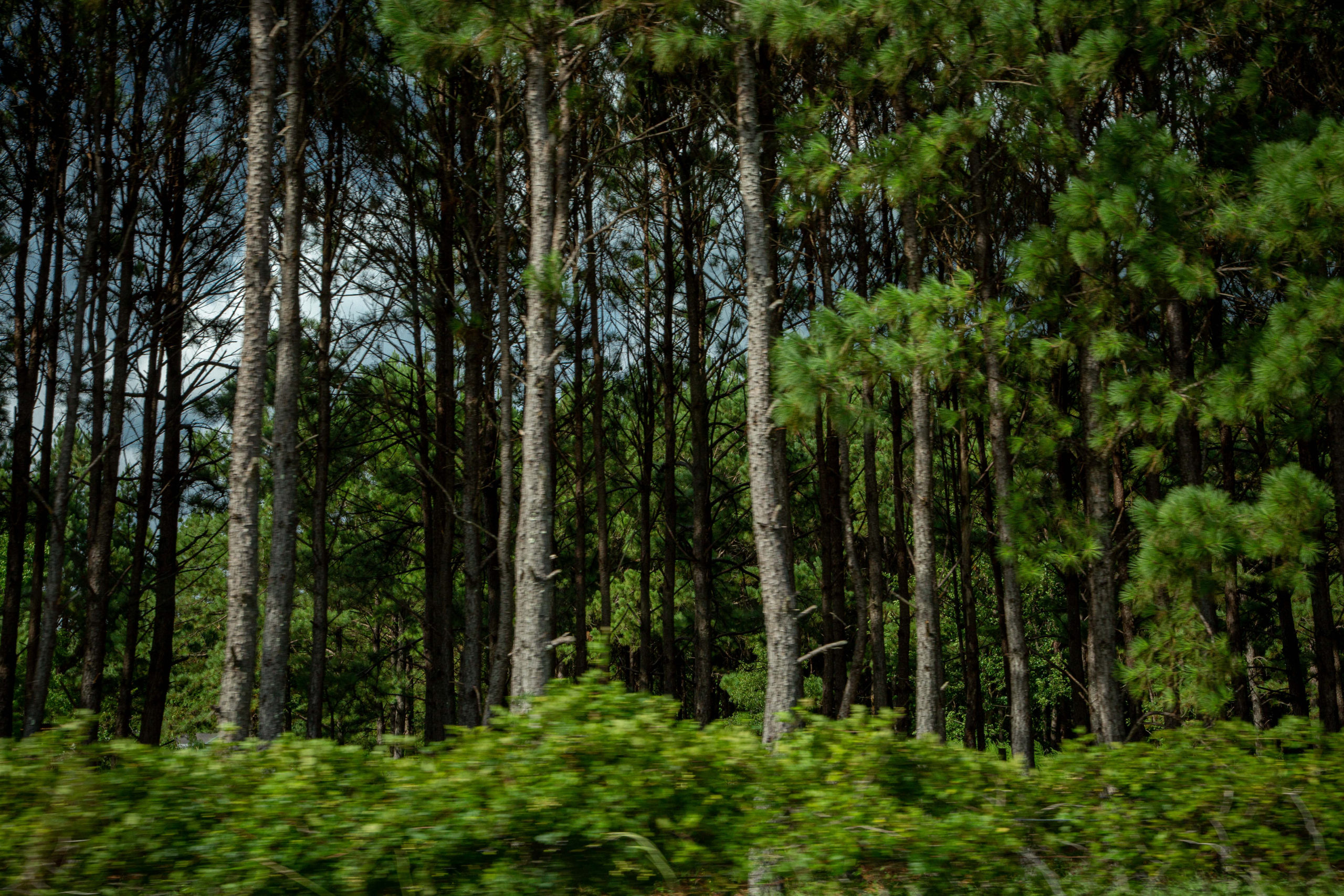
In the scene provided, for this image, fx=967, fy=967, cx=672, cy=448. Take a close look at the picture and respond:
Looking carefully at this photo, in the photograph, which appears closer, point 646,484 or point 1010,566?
point 1010,566

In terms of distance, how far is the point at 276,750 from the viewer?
4109 millimetres

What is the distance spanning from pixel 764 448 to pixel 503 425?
4.41 metres

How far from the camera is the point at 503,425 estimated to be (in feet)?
37.6

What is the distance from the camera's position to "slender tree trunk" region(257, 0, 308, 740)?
29.3 feet

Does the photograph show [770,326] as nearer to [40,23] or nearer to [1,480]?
[40,23]

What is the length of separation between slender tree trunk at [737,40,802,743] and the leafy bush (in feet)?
8.78

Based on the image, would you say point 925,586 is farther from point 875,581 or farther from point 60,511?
point 60,511

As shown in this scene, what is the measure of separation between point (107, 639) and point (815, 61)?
17.3m

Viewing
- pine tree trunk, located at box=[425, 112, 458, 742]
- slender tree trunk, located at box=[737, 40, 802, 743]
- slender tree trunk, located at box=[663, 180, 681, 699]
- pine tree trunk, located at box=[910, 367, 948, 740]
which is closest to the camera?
slender tree trunk, located at box=[737, 40, 802, 743]

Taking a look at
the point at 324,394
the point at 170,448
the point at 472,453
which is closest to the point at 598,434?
the point at 472,453

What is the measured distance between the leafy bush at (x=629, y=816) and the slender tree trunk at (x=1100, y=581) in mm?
4099

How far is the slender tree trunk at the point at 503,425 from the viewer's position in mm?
11242

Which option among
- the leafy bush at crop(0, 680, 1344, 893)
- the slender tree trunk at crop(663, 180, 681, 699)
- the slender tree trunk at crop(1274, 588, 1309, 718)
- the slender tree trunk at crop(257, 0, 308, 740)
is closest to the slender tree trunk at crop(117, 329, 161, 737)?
the slender tree trunk at crop(257, 0, 308, 740)

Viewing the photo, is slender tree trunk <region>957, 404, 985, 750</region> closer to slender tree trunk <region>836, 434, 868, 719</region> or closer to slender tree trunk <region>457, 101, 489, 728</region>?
slender tree trunk <region>836, 434, 868, 719</region>
